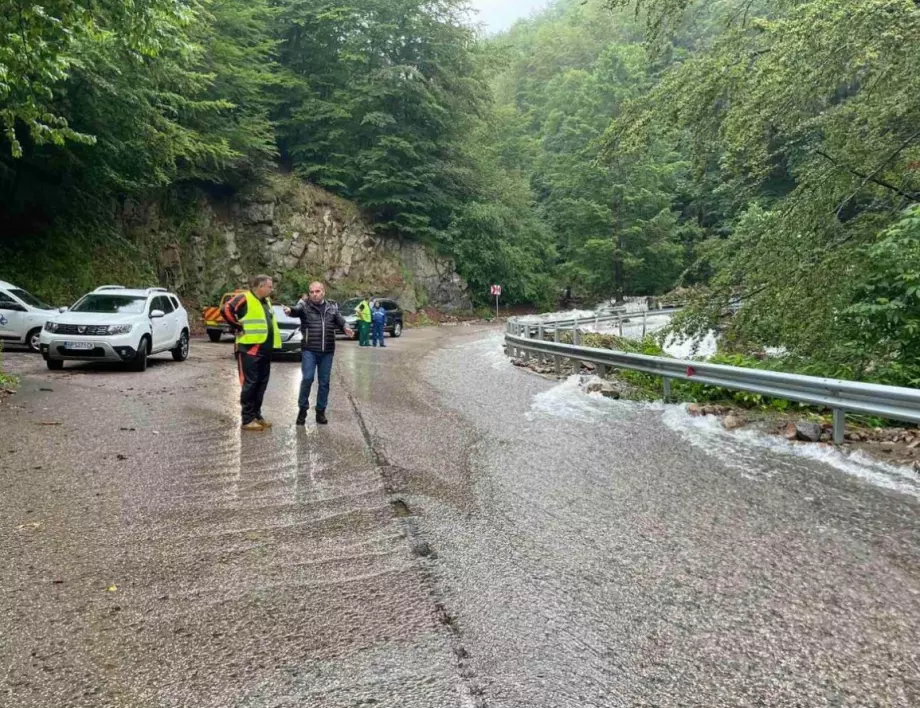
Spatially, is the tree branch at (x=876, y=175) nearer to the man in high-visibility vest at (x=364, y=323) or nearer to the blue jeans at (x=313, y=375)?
the blue jeans at (x=313, y=375)

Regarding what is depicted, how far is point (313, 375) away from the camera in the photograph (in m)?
8.58

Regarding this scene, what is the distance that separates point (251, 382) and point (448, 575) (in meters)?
5.19

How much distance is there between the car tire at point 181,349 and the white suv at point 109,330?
893mm

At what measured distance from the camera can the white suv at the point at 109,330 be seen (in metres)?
13.6

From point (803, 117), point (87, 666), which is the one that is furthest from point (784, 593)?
point (803, 117)

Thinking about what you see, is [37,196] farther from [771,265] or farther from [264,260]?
[771,265]

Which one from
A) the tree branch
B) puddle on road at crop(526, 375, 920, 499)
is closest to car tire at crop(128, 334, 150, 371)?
puddle on road at crop(526, 375, 920, 499)

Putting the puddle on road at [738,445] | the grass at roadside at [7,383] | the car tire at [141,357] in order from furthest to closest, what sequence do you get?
the car tire at [141,357] < the grass at roadside at [7,383] < the puddle on road at [738,445]

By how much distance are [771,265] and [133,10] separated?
32.8 ft

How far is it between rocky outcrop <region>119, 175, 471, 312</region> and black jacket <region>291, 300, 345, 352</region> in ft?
78.3

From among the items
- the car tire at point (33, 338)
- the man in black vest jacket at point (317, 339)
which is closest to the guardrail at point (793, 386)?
the man in black vest jacket at point (317, 339)

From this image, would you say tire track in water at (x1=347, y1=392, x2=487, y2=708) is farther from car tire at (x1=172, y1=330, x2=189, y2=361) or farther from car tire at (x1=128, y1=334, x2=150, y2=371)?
car tire at (x1=172, y1=330, x2=189, y2=361)

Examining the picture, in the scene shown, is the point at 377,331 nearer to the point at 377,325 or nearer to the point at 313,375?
the point at 377,325

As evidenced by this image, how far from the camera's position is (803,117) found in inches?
399
